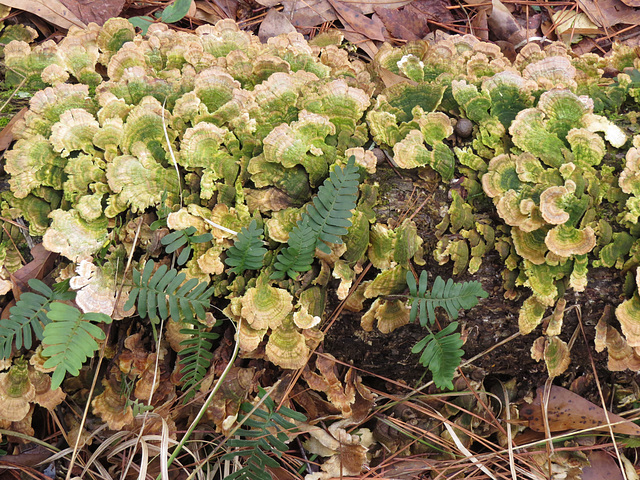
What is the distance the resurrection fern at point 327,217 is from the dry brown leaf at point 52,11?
112 inches

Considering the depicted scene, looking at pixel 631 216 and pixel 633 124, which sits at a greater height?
pixel 633 124

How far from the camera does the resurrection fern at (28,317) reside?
2.12m

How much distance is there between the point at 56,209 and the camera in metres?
2.27

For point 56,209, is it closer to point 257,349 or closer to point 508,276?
point 257,349

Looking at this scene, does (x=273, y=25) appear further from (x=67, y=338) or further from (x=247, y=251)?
(x=67, y=338)

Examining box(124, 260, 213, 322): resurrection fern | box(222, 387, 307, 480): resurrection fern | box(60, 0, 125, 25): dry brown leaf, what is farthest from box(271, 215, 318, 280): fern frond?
box(60, 0, 125, 25): dry brown leaf

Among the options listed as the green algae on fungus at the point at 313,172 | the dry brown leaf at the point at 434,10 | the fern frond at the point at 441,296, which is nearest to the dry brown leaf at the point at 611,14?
the dry brown leaf at the point at 434,10

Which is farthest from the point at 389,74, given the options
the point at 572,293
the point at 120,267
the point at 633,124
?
the point at 120,267

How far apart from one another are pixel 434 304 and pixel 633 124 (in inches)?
54.6

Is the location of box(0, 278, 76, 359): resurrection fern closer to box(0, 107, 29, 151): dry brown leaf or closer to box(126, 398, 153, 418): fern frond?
box(126, 398, 153, 418): fern frond

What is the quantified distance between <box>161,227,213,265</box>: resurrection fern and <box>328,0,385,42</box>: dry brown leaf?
109 inches

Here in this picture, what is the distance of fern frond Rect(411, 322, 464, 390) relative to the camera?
2195 millimetres

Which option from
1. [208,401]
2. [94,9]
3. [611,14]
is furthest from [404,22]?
[208,401]

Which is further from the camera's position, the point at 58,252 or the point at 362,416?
the point at 362,416
